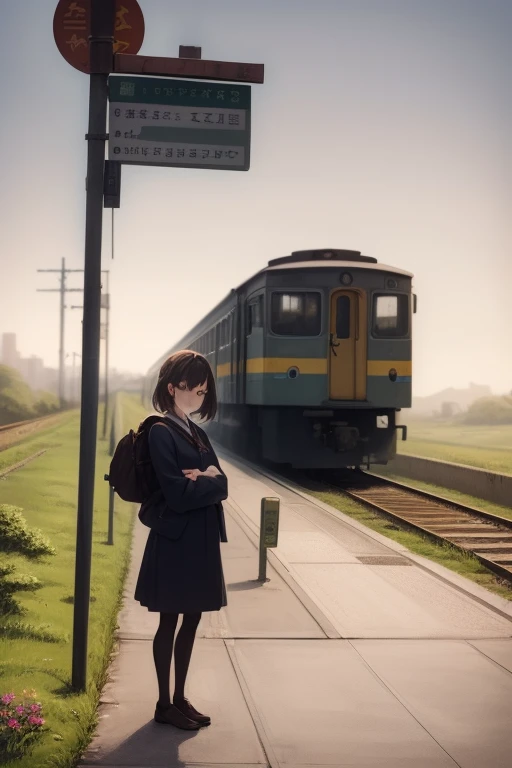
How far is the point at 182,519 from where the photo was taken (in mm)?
4340

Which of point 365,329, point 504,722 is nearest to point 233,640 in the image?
point 504,722

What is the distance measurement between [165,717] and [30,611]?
2055 mm

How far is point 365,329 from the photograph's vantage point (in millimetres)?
16844

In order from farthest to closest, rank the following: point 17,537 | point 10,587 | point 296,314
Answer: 1. point 296,314
2. point 17,537
3. point 10,587

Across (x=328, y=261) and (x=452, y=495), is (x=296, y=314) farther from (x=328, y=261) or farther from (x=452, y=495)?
(x=452, y=495)

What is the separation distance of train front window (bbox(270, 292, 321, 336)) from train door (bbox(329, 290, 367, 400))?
346 mm

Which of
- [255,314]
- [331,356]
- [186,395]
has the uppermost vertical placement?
[255,314]

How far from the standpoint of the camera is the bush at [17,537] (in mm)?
6684

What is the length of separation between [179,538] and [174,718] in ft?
3.10

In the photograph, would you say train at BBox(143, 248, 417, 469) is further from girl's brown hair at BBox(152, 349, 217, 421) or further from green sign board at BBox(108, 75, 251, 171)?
girl's brown hair at BBox(152, 349, 217, 421)

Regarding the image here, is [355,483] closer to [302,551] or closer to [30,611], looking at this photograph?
[302,551]

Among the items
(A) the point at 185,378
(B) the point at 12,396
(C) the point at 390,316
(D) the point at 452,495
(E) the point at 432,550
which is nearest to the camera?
(A) the point at 185,378

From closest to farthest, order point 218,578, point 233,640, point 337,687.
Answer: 1. point 218,578
2. point 337,687
3. point 233,640

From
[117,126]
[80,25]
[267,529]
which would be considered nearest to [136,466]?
[117,126]
